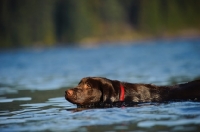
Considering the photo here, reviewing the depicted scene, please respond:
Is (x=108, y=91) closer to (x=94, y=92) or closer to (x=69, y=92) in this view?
(x=94, y=92)

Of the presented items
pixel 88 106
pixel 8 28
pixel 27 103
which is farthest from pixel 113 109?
pixel 8 28

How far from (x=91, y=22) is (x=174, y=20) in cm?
2549

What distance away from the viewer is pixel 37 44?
6152 inches

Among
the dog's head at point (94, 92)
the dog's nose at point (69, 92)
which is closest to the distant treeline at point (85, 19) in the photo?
the dog's head at point (94, 92)

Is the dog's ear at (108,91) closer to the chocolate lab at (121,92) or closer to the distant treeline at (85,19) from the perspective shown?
the chocolate lab at (121,92)

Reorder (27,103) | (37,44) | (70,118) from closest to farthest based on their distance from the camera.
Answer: (70,118) < (27,103) < (37,44)

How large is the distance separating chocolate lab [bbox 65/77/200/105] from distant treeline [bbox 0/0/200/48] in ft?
462

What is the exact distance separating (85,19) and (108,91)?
15548 centimetres

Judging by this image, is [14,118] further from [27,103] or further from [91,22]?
[91,22]

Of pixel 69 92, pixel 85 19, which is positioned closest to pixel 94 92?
pixel 69 92

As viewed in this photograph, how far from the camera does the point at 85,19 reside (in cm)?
16925

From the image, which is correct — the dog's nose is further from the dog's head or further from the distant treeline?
the distant treeline

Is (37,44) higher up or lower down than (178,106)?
higher up

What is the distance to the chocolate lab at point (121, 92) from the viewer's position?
14547 mm
